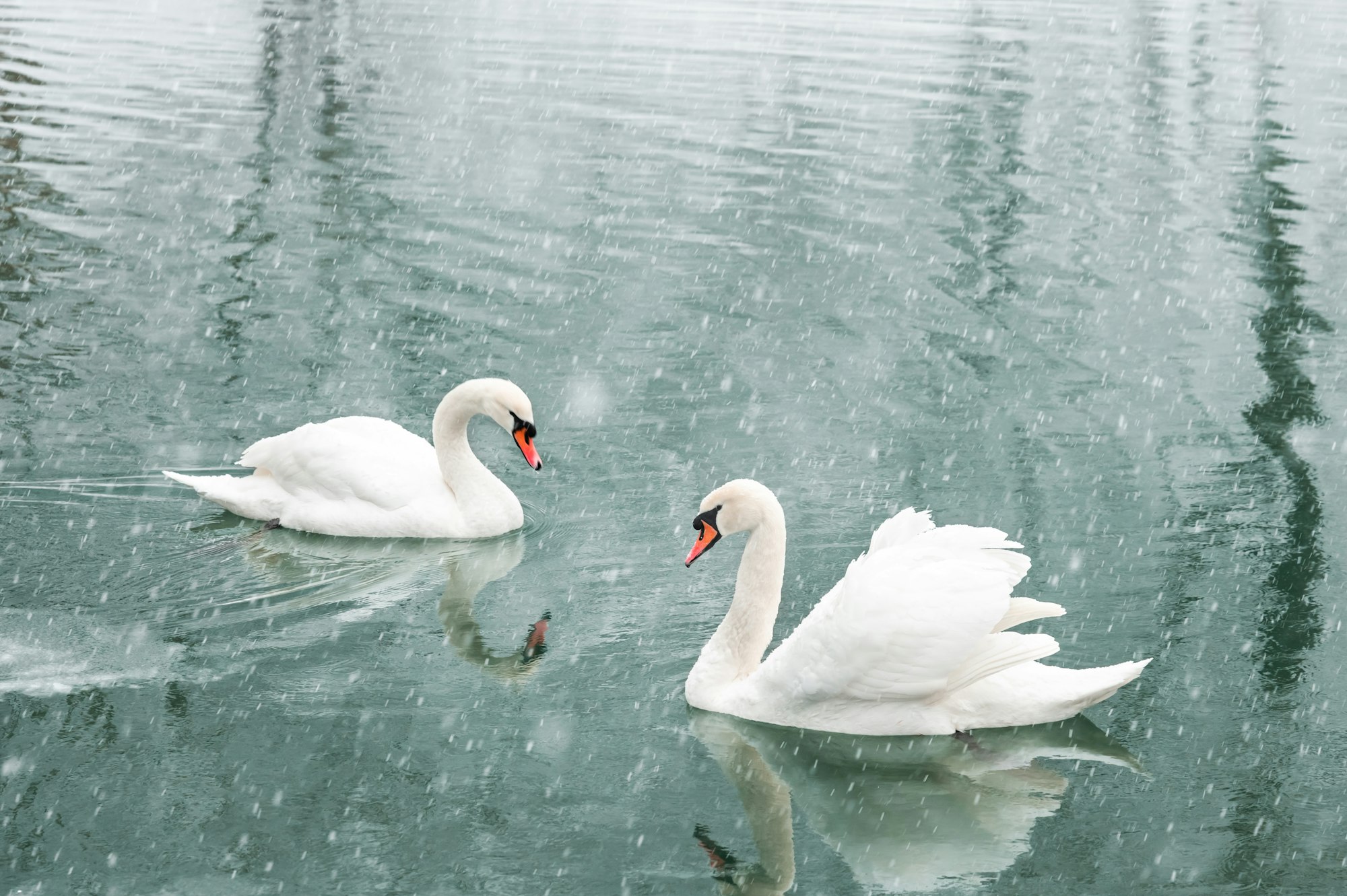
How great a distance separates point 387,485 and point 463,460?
1.73 feet

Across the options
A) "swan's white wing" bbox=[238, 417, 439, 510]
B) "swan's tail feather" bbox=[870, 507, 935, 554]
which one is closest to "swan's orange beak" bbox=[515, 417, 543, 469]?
"swan's white wing" bbox=[238, 417, 439, 510]

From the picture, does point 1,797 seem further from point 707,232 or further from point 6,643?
point 707,232

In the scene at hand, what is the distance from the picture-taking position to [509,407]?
33.7 ft

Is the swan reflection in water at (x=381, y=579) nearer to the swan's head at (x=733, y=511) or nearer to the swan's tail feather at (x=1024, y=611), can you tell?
the swan's head at (x=733, y=511)

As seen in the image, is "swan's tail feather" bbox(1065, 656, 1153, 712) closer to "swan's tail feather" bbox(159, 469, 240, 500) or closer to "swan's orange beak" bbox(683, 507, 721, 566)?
"swan's orange beak" bbox(683, 507, 721, 566)

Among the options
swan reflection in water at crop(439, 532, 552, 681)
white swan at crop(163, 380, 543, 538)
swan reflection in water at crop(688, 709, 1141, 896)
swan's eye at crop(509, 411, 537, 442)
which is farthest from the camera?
white swan at crop(163, 380, 543, 538)

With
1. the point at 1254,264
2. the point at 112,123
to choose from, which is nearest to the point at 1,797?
the point at 1254,264

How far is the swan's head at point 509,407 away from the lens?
10.2m

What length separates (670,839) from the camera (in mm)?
7074

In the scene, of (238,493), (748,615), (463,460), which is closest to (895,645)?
(748,615)

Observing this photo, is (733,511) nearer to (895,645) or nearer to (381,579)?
(895,645)

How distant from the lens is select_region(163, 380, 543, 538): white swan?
10398mm

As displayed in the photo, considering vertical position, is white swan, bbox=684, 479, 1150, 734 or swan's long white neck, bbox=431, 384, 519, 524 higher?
white swan, bbox=684, 479, 1150, 734

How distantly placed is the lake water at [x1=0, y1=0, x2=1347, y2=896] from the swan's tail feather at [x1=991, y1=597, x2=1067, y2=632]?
68 cm
